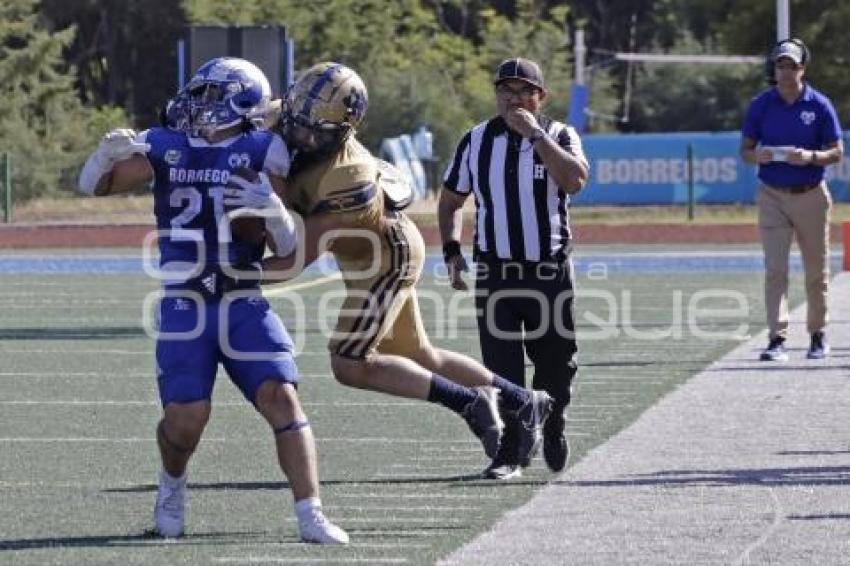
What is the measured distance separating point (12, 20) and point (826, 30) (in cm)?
1797

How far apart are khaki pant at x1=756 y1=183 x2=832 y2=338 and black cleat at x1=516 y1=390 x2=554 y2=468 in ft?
15.2

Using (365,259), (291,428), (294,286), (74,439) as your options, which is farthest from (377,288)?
(294,286)

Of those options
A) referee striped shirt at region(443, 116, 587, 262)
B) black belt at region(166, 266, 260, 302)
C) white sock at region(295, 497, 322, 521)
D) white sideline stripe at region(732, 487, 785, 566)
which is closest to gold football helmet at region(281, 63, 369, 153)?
black belt at region(166, 266, 260, 302)

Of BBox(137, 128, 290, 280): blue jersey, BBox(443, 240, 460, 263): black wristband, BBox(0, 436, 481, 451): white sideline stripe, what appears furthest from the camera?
BBox(0, 436, 481, 451): white sideline stripe

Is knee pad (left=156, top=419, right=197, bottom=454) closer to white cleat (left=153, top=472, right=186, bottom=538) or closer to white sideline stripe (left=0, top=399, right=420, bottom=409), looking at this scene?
white cleat (left=153, top=472, right=186, bottom=538)

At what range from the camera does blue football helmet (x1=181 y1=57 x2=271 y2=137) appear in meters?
7.18

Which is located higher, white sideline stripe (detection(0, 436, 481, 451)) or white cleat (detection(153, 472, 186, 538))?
white cleat (detection(153, 472, 186, 538))

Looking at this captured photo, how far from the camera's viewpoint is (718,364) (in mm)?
13047

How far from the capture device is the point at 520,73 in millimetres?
8617

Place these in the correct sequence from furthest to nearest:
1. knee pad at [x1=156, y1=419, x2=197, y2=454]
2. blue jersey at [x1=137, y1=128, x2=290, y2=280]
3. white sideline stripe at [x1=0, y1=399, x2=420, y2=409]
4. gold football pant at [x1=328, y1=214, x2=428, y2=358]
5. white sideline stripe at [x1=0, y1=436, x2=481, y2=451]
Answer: white sideline stripe at [x1=0, y1=399, x2=420, y2=409], white sideline stripe at [x1=0, y1=436, x2=481, y2=451], gold football pant at [x1=328, y1=214, x2=428, y2=358], knee pad at [x1=156, y1=419, x2=197, y2=454], blue jersey at [x1=137, y1=128, x2=290, y2=280]

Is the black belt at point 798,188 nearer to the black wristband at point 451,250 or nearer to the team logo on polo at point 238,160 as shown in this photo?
the black wristband at point 451,250

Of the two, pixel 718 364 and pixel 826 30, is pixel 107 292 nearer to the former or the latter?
pixel 718 364

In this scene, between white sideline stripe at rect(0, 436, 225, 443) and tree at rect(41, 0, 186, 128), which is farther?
tree at rect(41, 0, 186, 128)

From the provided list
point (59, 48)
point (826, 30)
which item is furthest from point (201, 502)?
point (59, 48)
